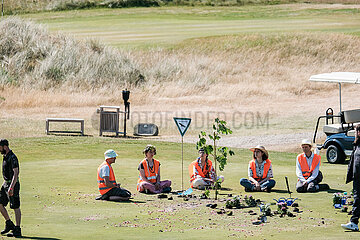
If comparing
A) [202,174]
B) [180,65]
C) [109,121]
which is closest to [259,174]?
[202,174]

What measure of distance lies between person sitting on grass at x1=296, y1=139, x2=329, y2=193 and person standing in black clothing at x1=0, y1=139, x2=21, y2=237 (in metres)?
7.21

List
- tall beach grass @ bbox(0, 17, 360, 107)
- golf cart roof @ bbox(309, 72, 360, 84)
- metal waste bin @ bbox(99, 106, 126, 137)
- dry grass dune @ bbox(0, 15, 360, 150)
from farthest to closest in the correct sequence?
tall beach grass @ bbox(0, 17, 360, 107)
dry grass dune @ bbox(0, 15, 360, 150)
metal waste bin @ bbox(99, 106, 126, 137)
golf cart roof @ bbox(309, 72, 360, 84)

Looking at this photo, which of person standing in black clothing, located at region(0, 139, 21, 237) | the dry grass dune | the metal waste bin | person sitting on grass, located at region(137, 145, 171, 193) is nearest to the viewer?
person standing in black clothing, located at region(0, 139, 21, 237)

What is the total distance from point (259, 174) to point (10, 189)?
7.00 meters

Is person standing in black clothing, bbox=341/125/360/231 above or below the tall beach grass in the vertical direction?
below

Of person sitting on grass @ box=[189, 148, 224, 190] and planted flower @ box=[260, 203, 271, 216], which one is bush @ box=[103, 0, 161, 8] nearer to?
person sitting on grass @ box=[189, 148, 224, 190]

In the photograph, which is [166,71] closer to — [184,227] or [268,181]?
[268,181]

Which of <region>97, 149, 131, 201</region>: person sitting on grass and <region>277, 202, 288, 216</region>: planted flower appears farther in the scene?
<region>97, 149, 131, 201</region>: person sitting on grass

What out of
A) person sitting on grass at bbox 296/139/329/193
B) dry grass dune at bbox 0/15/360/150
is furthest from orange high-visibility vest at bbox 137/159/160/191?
dry grass dune at bbox 0/15/360/150

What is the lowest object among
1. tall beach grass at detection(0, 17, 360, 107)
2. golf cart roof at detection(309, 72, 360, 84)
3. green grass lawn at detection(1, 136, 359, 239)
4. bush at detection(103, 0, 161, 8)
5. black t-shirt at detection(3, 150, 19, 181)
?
green grass lawn at detection(1, 136, 359, 239)

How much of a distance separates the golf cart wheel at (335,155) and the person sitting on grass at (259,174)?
23.1 feet

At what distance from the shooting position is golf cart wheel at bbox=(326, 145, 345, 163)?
903 inches

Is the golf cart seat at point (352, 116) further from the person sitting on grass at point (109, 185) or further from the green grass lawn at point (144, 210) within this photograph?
the person sitting on grass at point (109, 185)

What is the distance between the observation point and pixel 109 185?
49.7 ft
